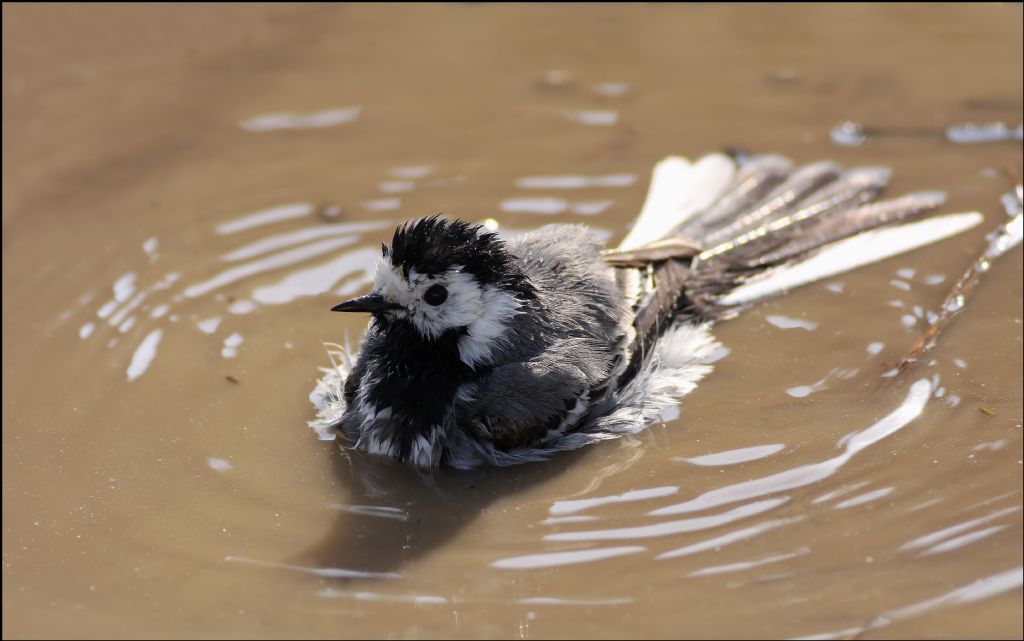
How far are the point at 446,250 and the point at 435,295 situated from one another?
21 centimetres

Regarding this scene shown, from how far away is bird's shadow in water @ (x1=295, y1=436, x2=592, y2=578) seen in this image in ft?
15.2

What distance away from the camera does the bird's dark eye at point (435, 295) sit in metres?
5.08

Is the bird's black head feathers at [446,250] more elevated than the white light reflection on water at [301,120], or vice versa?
the bird's black head feathers at [446,250]

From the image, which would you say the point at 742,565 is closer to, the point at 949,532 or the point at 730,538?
the point at 730,538

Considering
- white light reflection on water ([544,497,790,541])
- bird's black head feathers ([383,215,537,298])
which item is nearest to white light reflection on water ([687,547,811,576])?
white light reflection on water ([544,497,790,541])

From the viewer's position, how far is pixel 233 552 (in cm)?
466

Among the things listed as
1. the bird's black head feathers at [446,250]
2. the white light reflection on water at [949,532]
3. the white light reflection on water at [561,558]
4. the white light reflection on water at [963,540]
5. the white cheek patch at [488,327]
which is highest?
the bird's black head feathers at [446,250]

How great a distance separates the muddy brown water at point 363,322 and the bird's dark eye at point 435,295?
2.48 feet

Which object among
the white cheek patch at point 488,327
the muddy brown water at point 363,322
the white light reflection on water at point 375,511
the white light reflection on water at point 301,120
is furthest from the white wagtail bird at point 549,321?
the white light reflection on water at point 301,120

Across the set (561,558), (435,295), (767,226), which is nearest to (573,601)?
(561,558)

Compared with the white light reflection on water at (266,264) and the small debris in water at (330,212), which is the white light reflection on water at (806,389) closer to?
the white light reflection on water at (266,264)

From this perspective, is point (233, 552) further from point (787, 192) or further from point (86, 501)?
point (787, 192)

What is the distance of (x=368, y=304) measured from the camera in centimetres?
502

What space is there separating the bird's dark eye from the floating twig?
2052 mm
